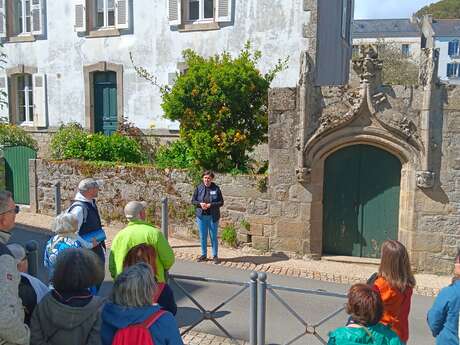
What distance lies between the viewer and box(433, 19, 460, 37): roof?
2383 inches

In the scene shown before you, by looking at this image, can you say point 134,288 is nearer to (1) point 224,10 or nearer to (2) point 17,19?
(1) point 224,10

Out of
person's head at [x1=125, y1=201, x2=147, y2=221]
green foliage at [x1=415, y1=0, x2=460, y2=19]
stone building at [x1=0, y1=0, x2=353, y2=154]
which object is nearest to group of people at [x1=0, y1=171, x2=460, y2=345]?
person's head at [x1=125, y1=201, x2=147, y2=221]

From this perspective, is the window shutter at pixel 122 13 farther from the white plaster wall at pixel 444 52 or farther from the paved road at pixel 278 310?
the white plaster wall at pixel 444 52

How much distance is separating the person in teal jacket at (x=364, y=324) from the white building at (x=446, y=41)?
63.3 metres

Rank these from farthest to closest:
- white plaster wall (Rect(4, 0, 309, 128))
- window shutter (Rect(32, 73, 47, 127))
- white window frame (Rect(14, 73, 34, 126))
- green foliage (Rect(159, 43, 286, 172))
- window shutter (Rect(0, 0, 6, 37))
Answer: white window frame (Rect(14, 73, 34, 126)), window shutter (Rect(0, 0, 6, 37)), window shutter (Rect(32, 73, 47, 127)), white plaster wall (Rect(4, 0, 309, 128)), green foliage (Rect(159, 43, 286, 172))

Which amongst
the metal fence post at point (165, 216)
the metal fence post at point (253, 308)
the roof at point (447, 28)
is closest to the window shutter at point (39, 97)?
the metal fence post at point (165, 216)

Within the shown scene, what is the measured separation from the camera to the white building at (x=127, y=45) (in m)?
13.5

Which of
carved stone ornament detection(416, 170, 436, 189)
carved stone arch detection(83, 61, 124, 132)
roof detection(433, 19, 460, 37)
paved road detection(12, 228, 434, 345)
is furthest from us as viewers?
roof detection(433, 19, 460, 37)

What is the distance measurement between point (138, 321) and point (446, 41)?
66340 millimetres

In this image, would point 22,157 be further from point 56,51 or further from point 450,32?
point 450,32

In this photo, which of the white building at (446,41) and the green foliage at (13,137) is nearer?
the green foliage at (13,137)

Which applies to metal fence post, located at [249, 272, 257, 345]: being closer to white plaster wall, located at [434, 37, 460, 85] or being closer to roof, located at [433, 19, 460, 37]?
white plaster wall, located at [434, 37, 460, 85]

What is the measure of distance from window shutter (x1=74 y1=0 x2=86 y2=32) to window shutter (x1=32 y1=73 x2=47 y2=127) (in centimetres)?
223

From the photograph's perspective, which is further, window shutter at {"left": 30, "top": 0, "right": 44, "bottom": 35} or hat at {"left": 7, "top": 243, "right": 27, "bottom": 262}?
window shutter at {"left": 30, "top": 0, "right": 44, "bottom": 35}
